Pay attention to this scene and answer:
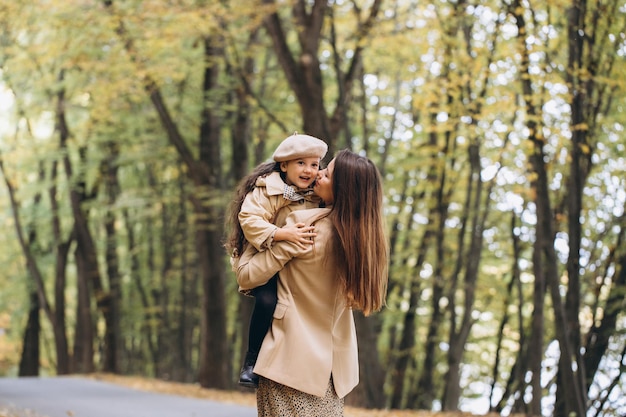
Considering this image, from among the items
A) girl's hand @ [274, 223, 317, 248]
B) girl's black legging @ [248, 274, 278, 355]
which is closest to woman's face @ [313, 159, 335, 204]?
girl's hand @ [274, 223, 317, 248]

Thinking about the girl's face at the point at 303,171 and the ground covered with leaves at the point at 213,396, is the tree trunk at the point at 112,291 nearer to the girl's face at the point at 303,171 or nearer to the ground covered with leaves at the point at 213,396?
the ground covered with leaves at the point at 213,396

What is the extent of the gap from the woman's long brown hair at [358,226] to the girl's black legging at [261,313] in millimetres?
344

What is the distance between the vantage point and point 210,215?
58.1 ft

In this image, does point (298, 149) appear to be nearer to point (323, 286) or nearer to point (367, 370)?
point (323, 286)

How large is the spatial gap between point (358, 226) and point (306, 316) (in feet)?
1.61

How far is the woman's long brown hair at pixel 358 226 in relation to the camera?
14.3ft

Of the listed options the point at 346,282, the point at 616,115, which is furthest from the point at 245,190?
the point at 616,115

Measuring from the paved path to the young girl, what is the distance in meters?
6.92

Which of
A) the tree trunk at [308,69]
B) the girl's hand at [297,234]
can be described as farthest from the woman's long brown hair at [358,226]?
the tree trunk at [308,69]

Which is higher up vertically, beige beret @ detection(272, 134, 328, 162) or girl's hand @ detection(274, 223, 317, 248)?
beige beret @ detection(272, 134, 328, 162)

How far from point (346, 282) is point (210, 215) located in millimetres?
13476

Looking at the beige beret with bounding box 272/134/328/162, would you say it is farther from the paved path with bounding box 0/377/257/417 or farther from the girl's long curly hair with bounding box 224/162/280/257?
the paved path with bounding box 0/377/257/417

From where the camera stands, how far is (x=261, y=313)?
4371 mm

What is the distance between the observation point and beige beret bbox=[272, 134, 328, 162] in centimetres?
451
